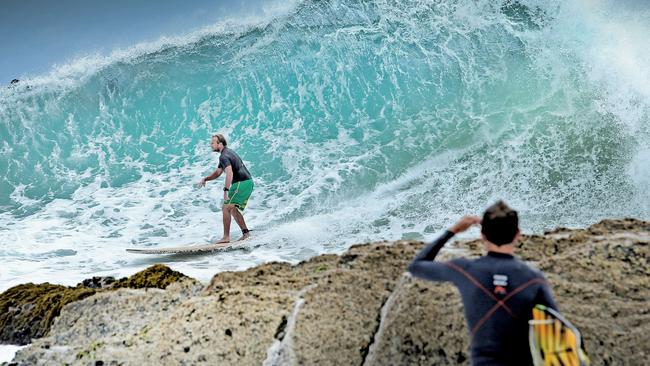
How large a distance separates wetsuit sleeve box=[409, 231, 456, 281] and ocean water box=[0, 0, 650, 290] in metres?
4.90

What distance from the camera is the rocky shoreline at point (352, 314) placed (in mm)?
A: 2992

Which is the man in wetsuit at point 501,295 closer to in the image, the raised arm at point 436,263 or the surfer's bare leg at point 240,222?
the raised arm at point 436,263

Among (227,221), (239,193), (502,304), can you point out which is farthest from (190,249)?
(502,304)

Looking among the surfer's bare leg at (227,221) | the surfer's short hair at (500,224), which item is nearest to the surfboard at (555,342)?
the surfer's short hair at (500,224)

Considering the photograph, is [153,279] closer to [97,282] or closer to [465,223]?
[97,282]

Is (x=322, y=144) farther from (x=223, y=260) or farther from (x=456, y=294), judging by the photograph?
(x=456, y=294)

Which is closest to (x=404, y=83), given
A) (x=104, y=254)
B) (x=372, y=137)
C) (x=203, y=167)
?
(x=372, y=137)

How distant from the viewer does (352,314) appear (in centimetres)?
331

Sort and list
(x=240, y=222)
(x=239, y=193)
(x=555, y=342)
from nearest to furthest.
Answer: (x=555, y=342) → (x=239, y=193) → (x=240, y=222)

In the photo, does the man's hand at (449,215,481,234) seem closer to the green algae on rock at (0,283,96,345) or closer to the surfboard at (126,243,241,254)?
the green algae on rock at (0,283,96,345)

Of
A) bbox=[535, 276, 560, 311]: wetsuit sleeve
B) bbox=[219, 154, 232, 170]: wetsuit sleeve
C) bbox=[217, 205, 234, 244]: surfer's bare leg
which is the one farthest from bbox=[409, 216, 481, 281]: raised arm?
bbox=[217, 205, 234, 244]: surfer's bare leg

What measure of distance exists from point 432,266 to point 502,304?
1.12ft

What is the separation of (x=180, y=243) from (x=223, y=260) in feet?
5.33

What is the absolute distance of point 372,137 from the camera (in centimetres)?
1320
